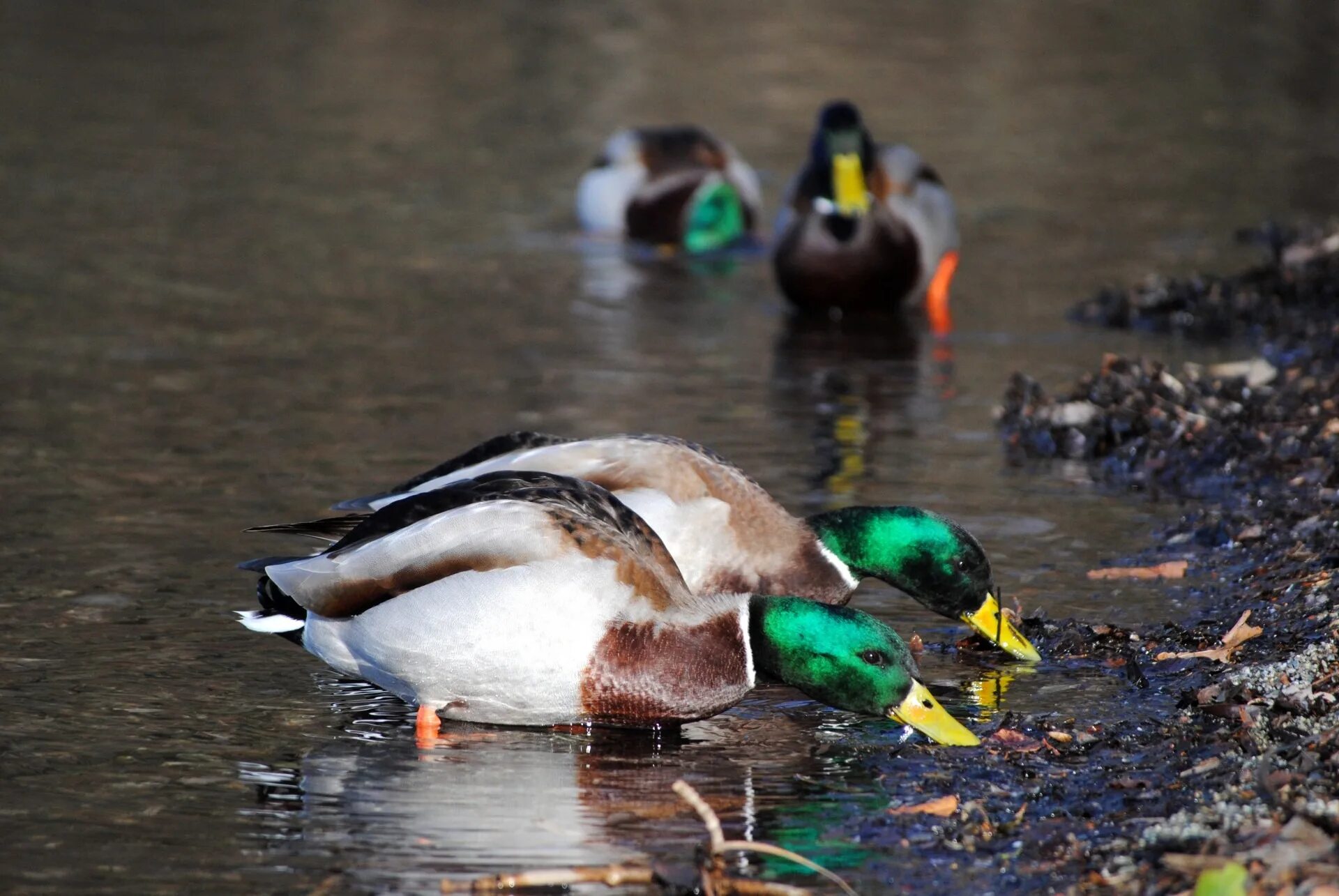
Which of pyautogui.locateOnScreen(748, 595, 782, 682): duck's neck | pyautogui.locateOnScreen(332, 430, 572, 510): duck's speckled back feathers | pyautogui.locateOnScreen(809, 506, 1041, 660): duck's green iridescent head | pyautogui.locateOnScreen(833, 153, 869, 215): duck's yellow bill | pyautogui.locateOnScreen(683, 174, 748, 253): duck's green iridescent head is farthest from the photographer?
pyautogui.locateOnScreen(683, 174, 748, 253): duck's green iridescent head

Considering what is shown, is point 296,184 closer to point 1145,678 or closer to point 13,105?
point 13,105

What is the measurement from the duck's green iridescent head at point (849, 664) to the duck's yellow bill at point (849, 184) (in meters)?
6.55

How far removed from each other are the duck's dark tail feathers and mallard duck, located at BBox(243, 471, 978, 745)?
79 millimetres

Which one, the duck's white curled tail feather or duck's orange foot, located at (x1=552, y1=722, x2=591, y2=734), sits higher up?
the duck's white curled tail feather

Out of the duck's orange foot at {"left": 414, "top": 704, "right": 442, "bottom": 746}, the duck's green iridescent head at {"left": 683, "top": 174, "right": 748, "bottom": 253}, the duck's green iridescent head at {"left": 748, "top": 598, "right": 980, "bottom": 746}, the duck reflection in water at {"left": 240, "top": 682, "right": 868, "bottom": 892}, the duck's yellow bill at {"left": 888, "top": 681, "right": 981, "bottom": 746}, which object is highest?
the duck's green iridescent head at {"left": 683, "top": 174, "right": 748, "bottom": 253}

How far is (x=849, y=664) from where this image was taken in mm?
5285

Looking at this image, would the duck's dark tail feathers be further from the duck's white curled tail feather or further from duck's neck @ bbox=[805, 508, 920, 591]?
duck's neck @ bbox=[805, 508, 920, 591]

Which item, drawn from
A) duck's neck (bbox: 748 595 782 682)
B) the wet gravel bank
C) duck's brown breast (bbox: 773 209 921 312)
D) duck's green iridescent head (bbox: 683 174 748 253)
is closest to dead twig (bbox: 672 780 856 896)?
the wet gravel bank

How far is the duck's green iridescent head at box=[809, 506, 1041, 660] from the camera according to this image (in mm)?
6039

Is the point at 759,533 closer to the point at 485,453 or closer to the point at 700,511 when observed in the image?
the point at 700,511

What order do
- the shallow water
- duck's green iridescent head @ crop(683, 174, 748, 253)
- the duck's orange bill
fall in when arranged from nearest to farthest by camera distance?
the shallow water < the duck's orange bill < duck's green iridescent head @ crop(683, 174, 748, 253)

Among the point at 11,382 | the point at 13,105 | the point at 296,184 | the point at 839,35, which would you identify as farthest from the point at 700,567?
the point at 839,35

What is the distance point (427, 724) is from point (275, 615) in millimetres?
549

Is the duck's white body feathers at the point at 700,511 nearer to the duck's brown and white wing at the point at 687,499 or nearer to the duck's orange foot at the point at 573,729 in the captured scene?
the duck's brown and white wing at the point at 687,499
